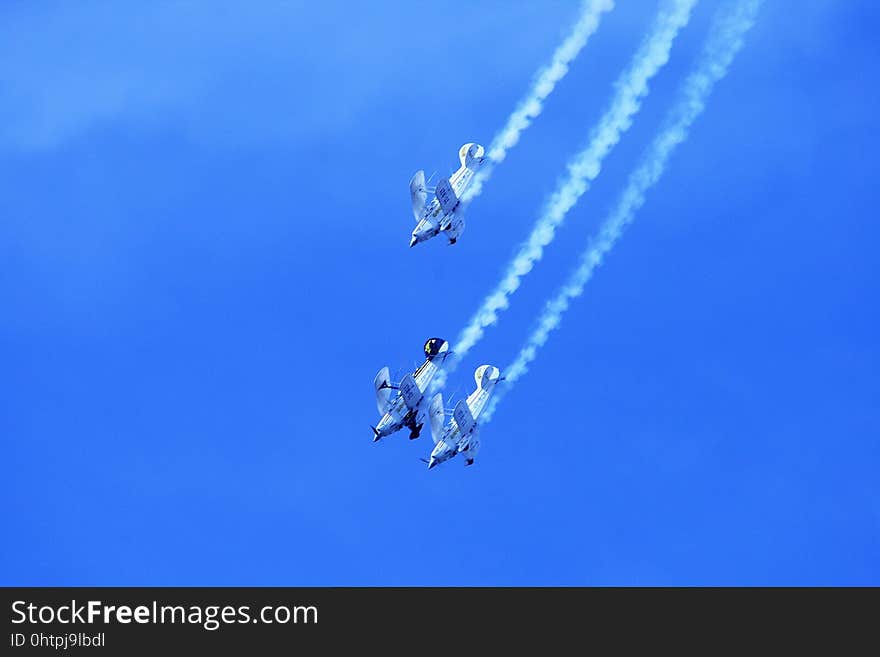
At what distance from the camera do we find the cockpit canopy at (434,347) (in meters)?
115

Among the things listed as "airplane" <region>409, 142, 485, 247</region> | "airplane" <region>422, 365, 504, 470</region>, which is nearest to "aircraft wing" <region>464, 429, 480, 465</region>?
"airplane" <region>422, 365, 504, 470</region>

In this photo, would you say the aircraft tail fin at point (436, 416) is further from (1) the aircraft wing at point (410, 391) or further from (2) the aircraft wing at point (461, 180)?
(2) the aircraft wing at point (461, 180)

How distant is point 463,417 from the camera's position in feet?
376

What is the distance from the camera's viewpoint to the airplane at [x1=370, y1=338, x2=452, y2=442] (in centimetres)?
11394

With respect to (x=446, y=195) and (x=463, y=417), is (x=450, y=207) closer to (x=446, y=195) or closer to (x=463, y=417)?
(x=446, y=195)

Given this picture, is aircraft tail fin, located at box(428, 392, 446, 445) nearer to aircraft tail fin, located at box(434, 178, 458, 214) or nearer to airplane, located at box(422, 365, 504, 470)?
airplane, located at box(422, 365, 504, 470)

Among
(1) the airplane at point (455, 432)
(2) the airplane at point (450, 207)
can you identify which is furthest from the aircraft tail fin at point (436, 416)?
(2) the airplane at point (450, 207)

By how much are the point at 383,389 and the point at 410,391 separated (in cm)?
154

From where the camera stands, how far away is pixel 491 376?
116875mm

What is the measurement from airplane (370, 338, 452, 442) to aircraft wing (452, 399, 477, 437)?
200 cm

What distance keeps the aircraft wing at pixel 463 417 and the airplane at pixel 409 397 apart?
6.57ft
